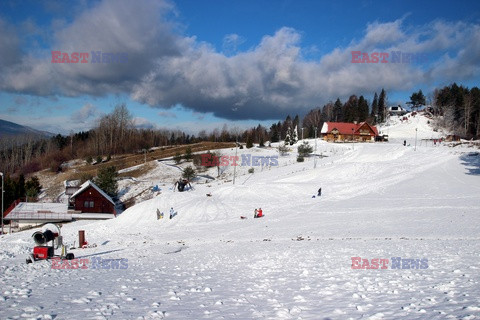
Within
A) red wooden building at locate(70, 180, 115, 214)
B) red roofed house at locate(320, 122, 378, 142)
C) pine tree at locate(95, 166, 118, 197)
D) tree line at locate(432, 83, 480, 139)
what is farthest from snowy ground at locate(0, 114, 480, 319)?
tree line at locate(432, 83, 480, 139)

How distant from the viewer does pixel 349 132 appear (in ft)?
309

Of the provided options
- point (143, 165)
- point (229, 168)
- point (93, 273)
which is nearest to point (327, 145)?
point (229, 168)

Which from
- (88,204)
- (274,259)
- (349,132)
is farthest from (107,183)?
(349,132)

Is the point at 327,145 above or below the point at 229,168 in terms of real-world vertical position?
above

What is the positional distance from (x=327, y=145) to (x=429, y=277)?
73222 millimetres

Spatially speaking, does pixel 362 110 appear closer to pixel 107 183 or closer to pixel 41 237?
pixel 107 183

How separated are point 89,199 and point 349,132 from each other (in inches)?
2994

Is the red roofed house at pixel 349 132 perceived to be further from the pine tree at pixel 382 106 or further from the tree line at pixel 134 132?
the pine tree at pixel 382 106

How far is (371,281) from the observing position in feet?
30.5

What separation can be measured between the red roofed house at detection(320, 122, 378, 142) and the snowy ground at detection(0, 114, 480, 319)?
A: 56546 mm

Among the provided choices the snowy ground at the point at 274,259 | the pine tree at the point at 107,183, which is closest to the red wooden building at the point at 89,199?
the pine tree at the point at 107,183

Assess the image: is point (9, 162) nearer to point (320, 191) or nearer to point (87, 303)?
point (320, 191)

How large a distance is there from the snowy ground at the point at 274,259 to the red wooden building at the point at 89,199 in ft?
51.0

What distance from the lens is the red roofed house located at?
92.5 meters
